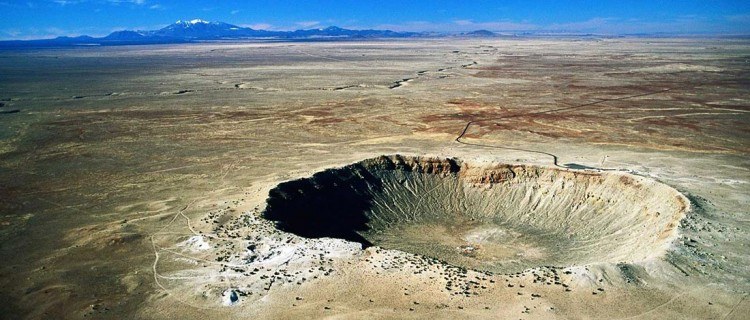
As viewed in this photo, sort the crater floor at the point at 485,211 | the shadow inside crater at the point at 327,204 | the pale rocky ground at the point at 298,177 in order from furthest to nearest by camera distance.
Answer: the shadow inside crater at the point at 327,204 → the crater floor at the point at 485,211 → the pale rocky ground at the point at 298,177

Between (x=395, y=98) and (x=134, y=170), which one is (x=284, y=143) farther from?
(x=395, y=98)

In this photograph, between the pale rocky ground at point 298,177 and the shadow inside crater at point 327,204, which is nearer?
the pale rocky ground at point 298,177

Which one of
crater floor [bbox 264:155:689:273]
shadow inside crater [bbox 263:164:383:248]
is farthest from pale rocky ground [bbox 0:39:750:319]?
crater floor [bbox 264:155:689:273]

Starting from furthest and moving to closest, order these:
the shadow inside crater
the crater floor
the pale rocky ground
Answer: the shadow inside crater → the crater floor → the pale rocky ground

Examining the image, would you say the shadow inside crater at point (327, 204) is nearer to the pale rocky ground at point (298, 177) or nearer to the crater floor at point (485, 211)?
the crater floor at point (485, 211)

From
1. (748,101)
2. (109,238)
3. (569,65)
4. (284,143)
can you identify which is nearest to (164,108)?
(284,143)

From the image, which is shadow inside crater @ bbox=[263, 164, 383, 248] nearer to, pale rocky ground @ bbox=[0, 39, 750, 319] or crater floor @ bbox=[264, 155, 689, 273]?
crater floor @ bbox=[264, 155, 689, 273]

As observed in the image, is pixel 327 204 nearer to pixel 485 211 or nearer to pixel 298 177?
pixel 298 177

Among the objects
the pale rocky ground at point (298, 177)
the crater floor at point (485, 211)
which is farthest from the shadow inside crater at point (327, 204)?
the pale rocky ground at point (298, 177)
